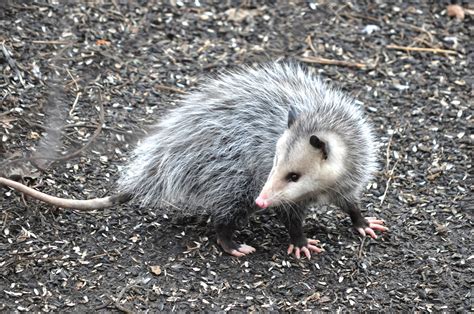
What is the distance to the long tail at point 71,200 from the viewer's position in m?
5.02

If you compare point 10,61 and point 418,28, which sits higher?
point 10,61

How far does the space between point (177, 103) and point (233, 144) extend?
0.87 metres

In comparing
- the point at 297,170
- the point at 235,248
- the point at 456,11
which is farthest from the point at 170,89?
the point at 456,11

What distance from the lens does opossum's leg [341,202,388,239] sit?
Answer: 5380mm

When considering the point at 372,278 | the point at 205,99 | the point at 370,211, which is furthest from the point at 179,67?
the point at 372,278

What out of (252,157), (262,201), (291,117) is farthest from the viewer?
(252,157)

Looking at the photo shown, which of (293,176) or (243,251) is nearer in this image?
(293,176)

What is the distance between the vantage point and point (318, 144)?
4812 mm

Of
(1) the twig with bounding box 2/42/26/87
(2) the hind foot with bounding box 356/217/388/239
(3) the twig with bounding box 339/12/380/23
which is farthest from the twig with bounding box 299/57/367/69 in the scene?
(1) the twig with bounding box 2/42/26/87

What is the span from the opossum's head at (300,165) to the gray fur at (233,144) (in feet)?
0.26

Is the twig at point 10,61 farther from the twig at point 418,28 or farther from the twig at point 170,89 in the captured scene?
the twig at point 418,28

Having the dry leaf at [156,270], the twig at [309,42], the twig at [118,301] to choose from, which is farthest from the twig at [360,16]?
the twig at [118,301]

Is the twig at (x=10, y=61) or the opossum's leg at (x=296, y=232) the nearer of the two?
the opossum's leg at (x=296, y=232)

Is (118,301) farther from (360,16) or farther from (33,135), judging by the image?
(360,16)
